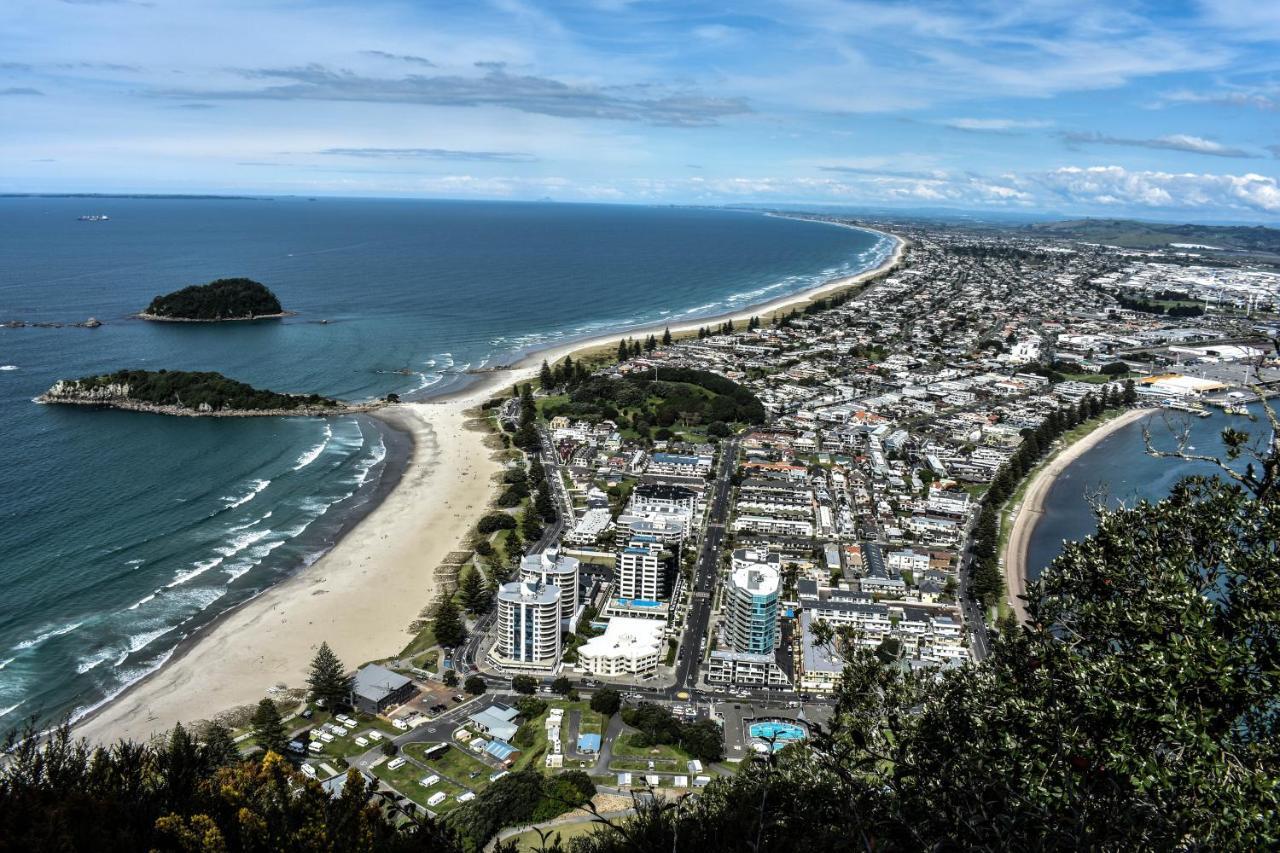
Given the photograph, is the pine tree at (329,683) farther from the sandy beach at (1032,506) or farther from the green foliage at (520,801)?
the sandy beach at (1032,506)

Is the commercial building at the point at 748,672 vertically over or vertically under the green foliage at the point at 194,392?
under

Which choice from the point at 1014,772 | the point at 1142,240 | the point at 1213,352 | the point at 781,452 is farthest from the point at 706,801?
the point at 1142,240

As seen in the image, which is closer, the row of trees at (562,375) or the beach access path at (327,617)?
the beach access path at (327,617)

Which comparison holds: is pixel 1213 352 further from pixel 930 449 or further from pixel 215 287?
pixel 215 287

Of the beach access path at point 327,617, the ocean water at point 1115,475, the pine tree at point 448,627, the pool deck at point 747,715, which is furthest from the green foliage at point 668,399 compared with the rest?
the pool deck at point 747,715

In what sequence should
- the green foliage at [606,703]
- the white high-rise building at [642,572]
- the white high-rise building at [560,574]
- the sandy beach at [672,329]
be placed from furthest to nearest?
the sandy beach at [672,329], the white high-rise building at [642,572], the white high-rise building at [560,574], the green foliage at [606,703]

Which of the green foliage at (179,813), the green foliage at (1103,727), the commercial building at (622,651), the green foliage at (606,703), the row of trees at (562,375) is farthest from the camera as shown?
the row of trees at (562,375)
